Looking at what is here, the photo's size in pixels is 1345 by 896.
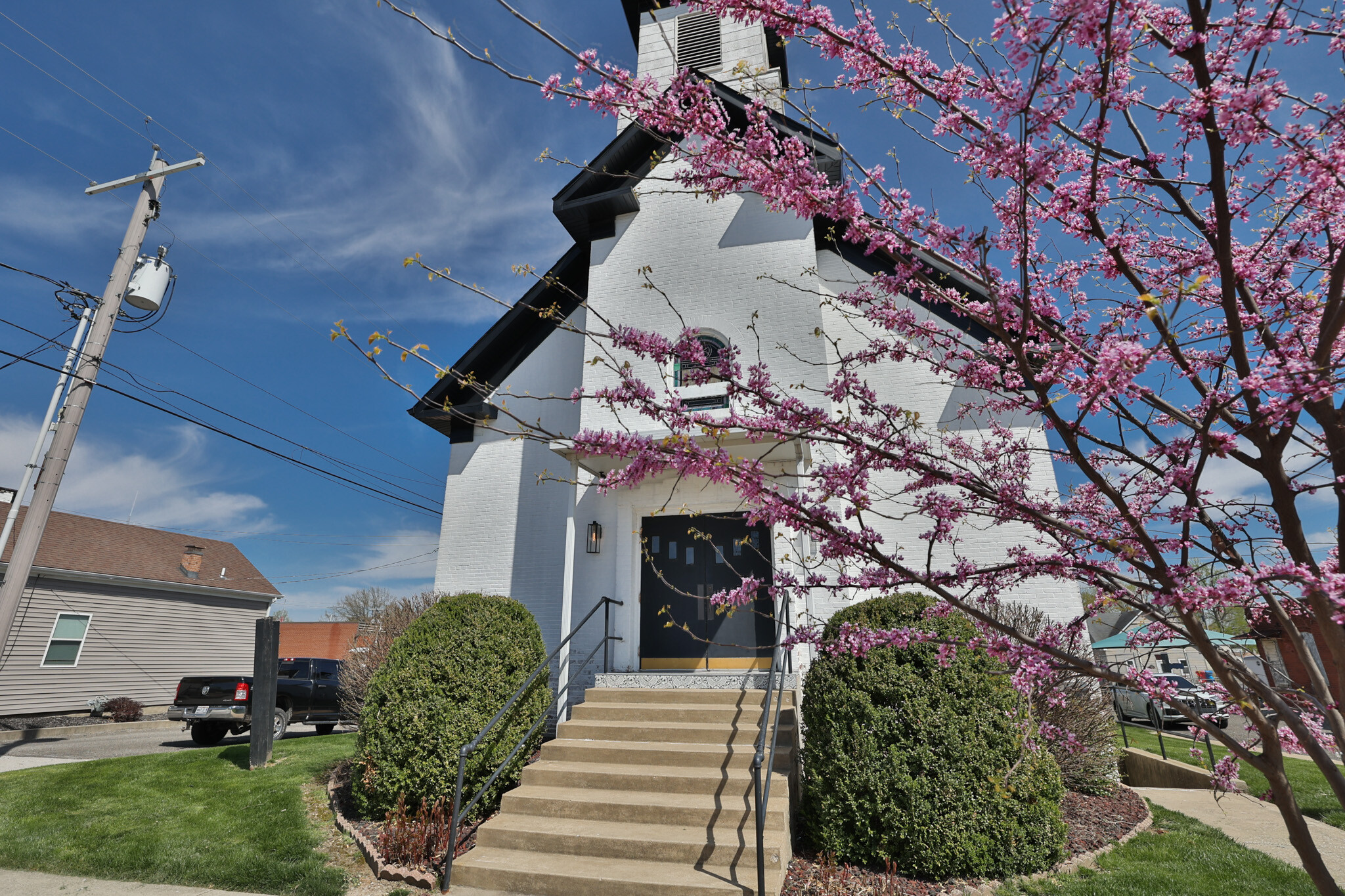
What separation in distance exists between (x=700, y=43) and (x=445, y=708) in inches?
494

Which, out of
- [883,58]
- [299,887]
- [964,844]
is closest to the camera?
[883,58]

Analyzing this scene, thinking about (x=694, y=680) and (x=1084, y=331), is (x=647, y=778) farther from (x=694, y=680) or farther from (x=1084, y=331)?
(x=1084, y=331)

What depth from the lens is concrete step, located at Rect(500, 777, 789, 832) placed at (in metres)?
5.45

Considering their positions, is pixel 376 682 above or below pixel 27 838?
above

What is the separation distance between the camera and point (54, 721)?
55.5ft

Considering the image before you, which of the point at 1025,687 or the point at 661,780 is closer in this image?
the point at 1025,687

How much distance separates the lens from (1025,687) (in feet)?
9.18

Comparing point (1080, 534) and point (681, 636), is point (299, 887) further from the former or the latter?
point (1080, 534)

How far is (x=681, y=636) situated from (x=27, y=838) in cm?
692

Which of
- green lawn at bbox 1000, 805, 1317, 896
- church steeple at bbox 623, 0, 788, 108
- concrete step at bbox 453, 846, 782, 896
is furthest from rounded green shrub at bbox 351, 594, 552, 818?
church steeple at bbox 623, 0, 788, 108

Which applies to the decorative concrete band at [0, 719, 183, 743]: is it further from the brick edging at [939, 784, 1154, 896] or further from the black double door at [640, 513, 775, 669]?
the brick edging at [939, 784, 1154, 896]

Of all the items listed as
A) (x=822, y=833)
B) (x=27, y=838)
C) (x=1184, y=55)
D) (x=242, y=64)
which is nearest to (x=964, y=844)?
(x=822, y=833)

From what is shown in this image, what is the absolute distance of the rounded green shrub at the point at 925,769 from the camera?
15.9 ft

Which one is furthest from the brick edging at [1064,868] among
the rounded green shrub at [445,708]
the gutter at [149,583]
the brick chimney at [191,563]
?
the brick chimney at [191,563]
